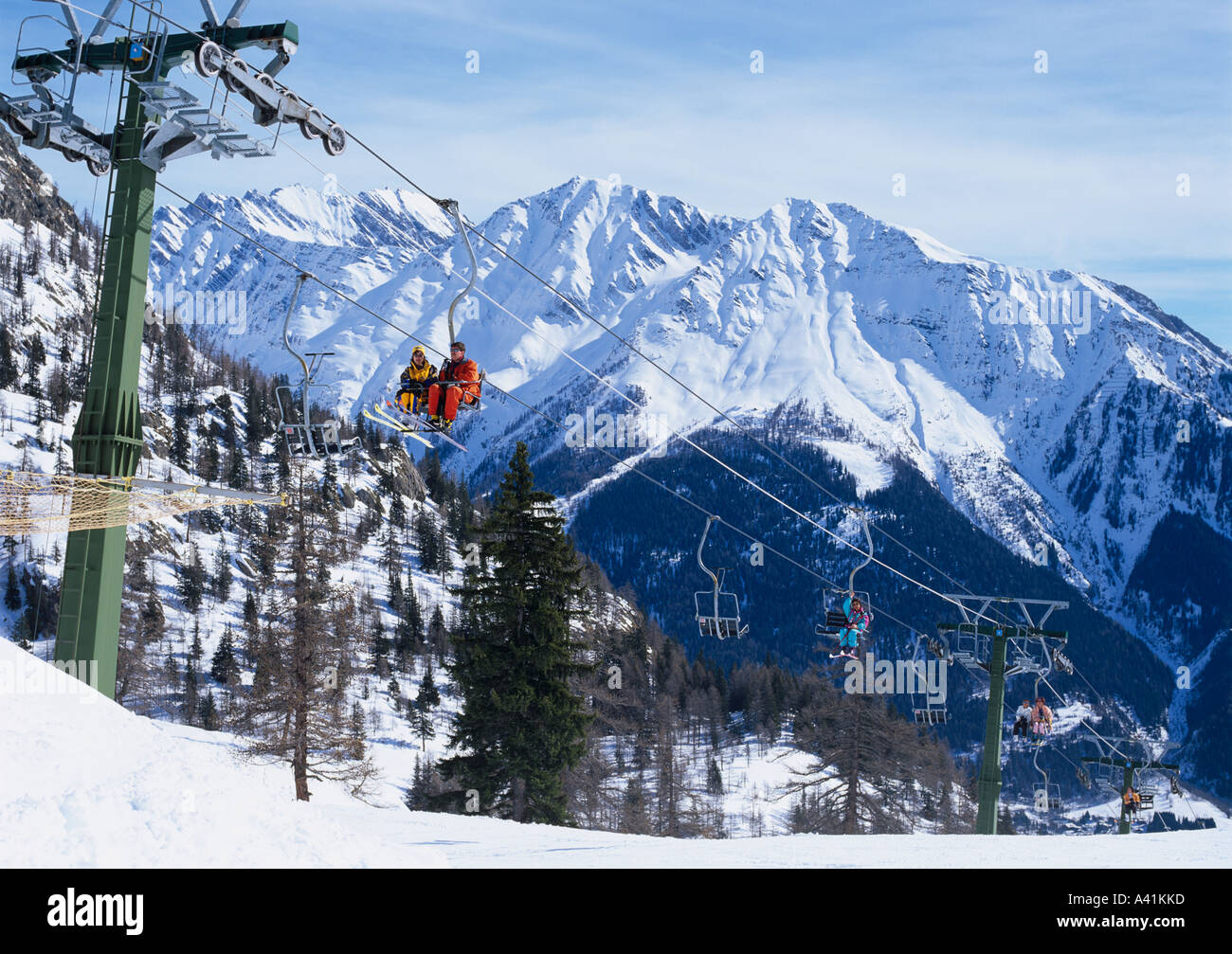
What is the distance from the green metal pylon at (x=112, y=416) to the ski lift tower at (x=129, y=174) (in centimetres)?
1

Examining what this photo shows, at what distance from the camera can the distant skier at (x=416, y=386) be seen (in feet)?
59.0

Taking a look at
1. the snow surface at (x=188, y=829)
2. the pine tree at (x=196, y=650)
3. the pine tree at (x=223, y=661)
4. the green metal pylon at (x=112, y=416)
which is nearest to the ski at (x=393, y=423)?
the green metal pylon at (x=112, y=416)

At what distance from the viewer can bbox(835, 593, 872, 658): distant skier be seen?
27.5 meters

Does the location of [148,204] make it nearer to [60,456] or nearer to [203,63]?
[203,63]

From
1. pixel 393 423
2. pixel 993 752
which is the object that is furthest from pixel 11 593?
pixel 393 423

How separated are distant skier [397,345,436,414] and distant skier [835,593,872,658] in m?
12.7

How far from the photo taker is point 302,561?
123 ft

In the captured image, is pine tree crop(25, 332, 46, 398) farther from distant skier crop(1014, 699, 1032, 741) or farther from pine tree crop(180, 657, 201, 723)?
distant skier crop(1014, 699, 1032, 741)

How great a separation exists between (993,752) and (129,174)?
24.8 meters

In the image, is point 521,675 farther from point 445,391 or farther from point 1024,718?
point 445,391

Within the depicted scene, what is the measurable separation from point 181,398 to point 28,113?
136 meters

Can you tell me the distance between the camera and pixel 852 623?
27594 millimetres

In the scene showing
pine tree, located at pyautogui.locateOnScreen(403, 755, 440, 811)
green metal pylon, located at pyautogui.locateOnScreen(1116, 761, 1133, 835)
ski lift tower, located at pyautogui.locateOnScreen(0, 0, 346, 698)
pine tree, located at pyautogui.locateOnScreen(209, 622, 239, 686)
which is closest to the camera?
ski lift tower, located at pyautogui.locateOnScreen(0, 0, 346, 698)

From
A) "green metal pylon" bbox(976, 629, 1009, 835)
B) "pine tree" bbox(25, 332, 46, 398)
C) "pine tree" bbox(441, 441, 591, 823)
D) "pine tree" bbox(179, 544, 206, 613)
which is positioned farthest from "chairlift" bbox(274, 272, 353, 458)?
"pine tree" bbox(25, 332, 46, 398)
